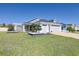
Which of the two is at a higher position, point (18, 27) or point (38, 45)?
point (18, 27)

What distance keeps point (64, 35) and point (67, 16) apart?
0.25 m

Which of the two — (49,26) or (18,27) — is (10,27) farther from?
(49,26)

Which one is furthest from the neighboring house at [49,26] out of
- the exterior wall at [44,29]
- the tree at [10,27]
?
the tree at [10,27]

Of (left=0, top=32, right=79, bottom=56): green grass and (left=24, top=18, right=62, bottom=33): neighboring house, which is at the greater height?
(left=24, top=18, right=62, bottom=33): neighboring house

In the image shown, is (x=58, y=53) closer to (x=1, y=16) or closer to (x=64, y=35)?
(x=64, y=35)

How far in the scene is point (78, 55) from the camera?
712cm

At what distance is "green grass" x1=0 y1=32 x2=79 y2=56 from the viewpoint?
7.14 meters

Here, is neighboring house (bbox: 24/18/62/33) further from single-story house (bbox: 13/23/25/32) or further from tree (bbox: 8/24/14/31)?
tree (bbox: 8/24/14/31)

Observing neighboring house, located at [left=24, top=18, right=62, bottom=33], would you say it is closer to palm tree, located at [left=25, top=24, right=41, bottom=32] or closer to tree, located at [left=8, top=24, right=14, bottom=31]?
palm tree, located at [left=25, top=24, right=41, bottom=32]

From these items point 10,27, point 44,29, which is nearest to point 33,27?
point 44,29

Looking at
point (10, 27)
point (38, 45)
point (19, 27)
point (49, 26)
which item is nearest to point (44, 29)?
point (49, 26)

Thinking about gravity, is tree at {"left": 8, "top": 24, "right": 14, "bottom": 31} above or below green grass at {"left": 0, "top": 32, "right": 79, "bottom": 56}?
above

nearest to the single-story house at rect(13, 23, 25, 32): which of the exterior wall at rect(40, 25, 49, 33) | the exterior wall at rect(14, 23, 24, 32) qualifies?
the exterior wall at rect(14, 23, 24, 32)

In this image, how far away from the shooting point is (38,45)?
23.5 ft
